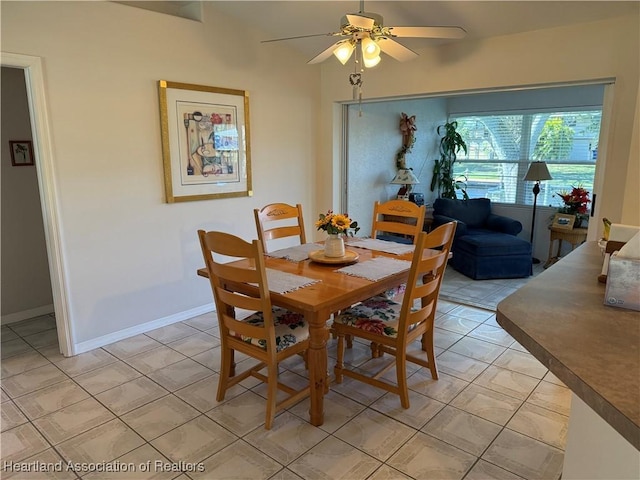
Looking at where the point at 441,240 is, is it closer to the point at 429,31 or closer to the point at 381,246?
the point at 381,246

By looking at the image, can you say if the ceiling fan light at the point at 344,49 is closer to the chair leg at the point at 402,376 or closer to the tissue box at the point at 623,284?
the chair leg at the point at 402,376

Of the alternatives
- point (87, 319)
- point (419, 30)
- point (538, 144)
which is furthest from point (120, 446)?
point (538, 144)

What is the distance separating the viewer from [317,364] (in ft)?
7.25

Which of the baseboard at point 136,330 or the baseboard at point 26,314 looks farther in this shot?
the baseboard at point 26,314

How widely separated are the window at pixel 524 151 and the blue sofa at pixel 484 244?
2.30 ft

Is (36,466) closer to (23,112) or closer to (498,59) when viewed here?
(23,112)

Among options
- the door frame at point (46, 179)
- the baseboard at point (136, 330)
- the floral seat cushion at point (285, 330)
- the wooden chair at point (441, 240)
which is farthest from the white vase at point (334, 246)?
the door frame at point (46, 179)

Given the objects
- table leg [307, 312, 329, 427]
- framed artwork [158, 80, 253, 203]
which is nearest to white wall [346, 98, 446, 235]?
framed artwork [158, 80, 253, 203]

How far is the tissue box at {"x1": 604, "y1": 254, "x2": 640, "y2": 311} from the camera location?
45.6 inches

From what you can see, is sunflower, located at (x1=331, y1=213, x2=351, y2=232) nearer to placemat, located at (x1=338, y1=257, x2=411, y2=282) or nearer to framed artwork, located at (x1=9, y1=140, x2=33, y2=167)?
placemat, located at (x1=338, y1=257, x2=411, y2=282)

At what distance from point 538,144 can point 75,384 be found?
5711mm

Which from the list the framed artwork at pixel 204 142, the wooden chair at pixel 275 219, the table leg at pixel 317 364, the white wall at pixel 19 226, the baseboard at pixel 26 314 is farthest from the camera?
the baseboard at pixel 26 314

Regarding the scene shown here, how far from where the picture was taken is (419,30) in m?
2.40

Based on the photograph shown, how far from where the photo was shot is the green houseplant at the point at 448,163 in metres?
6.21
